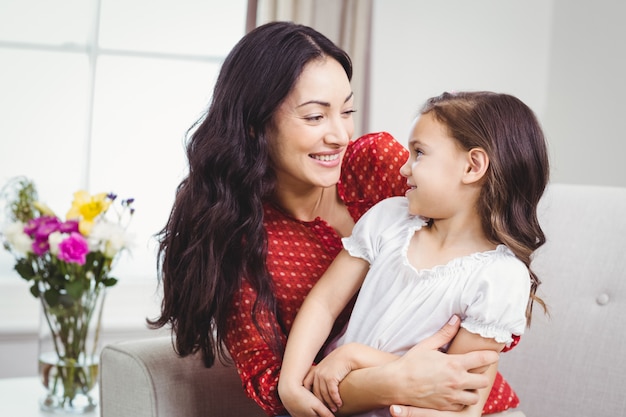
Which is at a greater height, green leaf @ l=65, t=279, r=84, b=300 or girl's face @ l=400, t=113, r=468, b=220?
girl's face @ l=400, t=113, r=468, b=220

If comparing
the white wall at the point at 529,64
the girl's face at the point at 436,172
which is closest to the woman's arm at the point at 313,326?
the girl's face at the point at 436,172

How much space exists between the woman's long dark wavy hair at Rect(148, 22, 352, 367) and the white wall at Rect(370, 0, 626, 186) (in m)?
2.09

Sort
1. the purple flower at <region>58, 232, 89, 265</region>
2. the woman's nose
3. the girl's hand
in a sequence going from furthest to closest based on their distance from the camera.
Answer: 1. the purple flower at <region>58, 232, 89, 265</region>
2. the woman's nose
3. the girl's hand

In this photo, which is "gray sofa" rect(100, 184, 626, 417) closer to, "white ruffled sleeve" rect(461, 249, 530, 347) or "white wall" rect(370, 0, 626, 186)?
"white ruffled sleeve" rect(461, 249, 530, 347)

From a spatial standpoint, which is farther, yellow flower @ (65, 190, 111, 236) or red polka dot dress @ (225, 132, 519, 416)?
yellow flower @ (65, 190, 111, 236)

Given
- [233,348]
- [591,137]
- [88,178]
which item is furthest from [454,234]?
[591,137]

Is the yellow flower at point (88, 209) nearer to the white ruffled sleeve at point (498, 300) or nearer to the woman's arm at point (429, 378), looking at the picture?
the woman's arm at point (429, 378)

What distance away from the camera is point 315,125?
175 cm

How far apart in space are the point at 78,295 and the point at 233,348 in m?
0.68

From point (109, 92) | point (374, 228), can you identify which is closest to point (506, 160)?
point (374, 228)

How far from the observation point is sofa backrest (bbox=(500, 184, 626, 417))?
1.97 metres

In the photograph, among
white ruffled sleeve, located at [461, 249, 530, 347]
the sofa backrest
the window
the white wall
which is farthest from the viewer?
the white wall

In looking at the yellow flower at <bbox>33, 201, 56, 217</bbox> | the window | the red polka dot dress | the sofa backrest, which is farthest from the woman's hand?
the window

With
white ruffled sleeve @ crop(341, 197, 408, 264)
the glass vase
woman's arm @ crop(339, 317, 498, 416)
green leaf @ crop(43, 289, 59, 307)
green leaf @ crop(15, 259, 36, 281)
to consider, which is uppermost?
white ruffled sleeve @ crop(341, 197, 408, 264)
